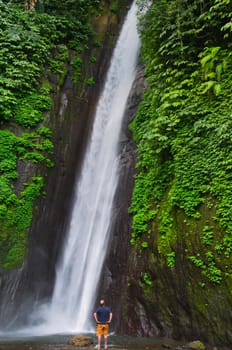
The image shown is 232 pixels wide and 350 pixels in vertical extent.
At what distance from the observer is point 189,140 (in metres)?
9.57

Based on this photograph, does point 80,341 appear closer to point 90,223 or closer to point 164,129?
point 90,223

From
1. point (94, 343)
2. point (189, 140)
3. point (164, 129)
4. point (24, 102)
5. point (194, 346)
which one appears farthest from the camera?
point (24, 102)

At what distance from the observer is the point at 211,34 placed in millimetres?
10586

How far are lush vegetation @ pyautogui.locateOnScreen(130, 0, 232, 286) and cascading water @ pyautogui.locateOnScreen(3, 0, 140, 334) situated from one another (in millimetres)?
1930

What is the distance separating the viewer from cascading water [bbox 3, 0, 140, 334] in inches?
432

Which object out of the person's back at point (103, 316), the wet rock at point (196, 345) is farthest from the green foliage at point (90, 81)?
the wet rock at point (196, 345)

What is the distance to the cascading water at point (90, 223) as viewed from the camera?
432 inches

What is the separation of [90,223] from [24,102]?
5.81 meters

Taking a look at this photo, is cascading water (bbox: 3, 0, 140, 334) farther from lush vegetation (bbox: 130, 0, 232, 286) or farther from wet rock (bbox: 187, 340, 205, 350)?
wet rock (bbox: 187, 340, 205, 350)

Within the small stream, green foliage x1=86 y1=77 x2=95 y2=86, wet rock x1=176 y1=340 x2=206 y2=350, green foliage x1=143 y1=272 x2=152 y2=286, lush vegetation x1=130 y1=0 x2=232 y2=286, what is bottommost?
the small stream

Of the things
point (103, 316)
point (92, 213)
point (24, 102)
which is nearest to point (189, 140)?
point (103, 316)

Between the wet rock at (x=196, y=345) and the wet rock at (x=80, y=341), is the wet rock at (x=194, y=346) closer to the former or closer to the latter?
the wet rock at (x=196, y=345)

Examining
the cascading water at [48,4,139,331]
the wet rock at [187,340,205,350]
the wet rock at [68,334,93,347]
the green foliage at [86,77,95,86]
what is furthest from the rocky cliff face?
the green foliage at [86,77,95,86]

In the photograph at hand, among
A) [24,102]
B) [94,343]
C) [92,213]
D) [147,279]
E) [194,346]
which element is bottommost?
[94,343]
